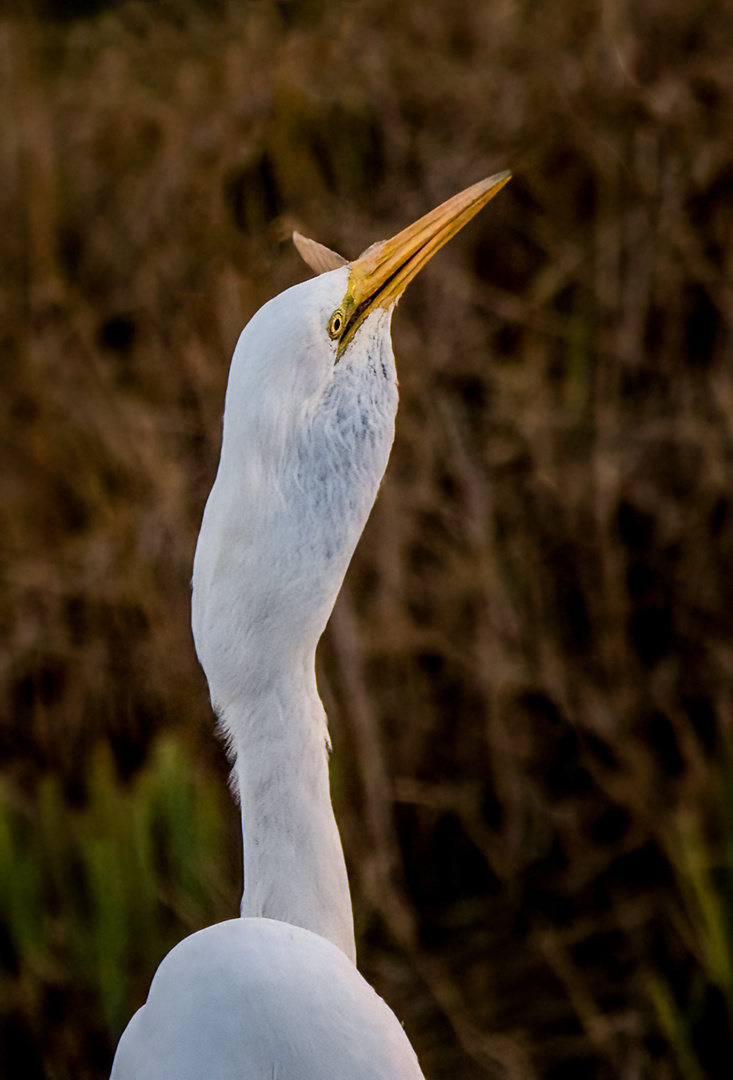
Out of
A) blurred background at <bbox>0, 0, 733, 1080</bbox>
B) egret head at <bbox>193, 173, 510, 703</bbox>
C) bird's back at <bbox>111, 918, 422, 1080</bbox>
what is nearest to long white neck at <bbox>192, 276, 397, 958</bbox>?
egret head at <bbox>193, 173, 510, 703</bbox>

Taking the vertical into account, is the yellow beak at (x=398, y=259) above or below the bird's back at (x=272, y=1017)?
above

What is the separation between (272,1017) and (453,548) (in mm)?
1813

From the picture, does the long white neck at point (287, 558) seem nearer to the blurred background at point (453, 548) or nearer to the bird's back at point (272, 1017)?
the bird's back at point (272, 1017)

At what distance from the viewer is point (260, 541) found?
1088 mm

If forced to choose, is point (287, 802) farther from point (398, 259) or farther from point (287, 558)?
point (398, 259)

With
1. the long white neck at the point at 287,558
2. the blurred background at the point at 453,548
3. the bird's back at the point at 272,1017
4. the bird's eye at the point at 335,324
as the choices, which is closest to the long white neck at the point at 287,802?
the long white neck at the point at 287,558

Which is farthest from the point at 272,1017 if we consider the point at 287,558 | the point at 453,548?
the point at 453,548

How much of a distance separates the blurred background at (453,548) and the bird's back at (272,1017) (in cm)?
137

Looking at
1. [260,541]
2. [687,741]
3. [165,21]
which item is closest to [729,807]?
[687,741]

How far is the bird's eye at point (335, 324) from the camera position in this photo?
115cm

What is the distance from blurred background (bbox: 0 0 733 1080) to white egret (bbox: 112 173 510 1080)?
4.22ft

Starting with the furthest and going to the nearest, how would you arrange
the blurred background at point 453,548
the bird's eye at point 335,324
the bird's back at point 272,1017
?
the blurred background at point 453,548
the bird's eye at point 335,324
the bird's back at point 272,1017

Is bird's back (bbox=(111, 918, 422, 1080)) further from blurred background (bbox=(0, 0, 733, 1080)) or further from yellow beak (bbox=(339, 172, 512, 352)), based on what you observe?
blurred background (bbox=(0, 0, 733, 1080))

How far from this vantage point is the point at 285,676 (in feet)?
3.75
